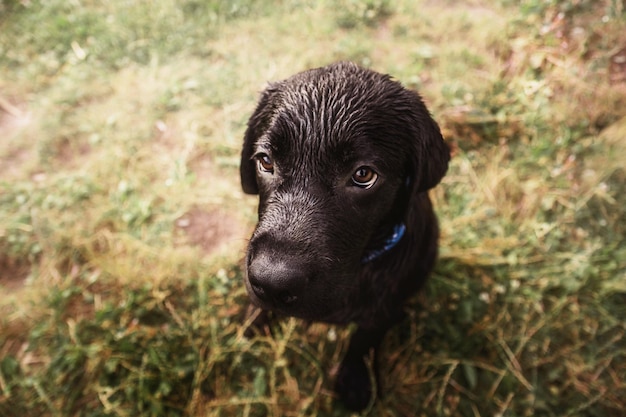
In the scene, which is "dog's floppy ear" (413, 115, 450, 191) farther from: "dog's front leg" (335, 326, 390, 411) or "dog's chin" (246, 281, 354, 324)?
"dog's front leg" (335, 326, 390, 411)

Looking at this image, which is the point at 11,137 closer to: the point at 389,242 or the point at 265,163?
the point at 265,163

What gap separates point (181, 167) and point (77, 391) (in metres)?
1.96

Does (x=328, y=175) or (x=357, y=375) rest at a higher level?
(x=328, y=175)

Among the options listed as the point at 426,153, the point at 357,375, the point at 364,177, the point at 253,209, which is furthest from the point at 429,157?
the point at 253,209

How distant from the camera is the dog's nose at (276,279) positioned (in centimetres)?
155

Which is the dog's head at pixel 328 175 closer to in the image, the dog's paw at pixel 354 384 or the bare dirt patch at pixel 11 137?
the dog's paw at pixel 354 384

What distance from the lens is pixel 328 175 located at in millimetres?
1753

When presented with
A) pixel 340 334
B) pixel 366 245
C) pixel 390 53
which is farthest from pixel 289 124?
pixel 390 53

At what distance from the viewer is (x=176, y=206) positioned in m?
3.55

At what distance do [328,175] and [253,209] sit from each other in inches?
71.7

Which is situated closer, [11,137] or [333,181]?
[333,181]

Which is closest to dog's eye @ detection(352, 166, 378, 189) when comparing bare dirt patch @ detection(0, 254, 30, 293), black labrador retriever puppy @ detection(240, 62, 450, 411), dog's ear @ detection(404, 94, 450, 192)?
black labrador retriever puppy @ detection(240, 62, 450, 411)

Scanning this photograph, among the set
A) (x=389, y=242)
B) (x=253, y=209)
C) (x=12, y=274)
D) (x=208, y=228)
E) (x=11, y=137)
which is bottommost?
(x=12, y=274)

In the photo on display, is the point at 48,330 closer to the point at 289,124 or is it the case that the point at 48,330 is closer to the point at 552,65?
the point at 289,124
